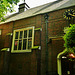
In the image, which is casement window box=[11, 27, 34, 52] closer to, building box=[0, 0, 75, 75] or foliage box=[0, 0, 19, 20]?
building box=[0, 0, 75, 75]

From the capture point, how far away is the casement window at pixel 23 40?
9.93m

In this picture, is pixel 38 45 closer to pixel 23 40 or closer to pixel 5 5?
pixel 23 40

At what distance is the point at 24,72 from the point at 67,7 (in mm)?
7342

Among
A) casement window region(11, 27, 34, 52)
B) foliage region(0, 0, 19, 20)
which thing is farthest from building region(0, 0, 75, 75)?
foliage region(0, 0, 19, 20)

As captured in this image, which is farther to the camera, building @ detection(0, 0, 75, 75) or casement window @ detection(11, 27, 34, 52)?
casement window @ detection(11, 27, 34, 52)

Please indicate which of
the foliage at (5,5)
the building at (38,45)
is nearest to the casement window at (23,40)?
the building at (38,45)

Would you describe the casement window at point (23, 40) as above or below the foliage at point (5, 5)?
below

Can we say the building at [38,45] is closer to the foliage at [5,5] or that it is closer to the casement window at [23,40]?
the casement window at [23,40]

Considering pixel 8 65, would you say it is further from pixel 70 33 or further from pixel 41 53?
pixel 70 33

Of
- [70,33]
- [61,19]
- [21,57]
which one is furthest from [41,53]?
[70,33]

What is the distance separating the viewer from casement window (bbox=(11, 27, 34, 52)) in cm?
993

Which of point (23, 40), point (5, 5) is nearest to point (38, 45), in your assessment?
point (23, 40)

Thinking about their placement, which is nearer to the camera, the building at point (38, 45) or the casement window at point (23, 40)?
the building at point (38, 45)

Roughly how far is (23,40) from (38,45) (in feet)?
6.73
